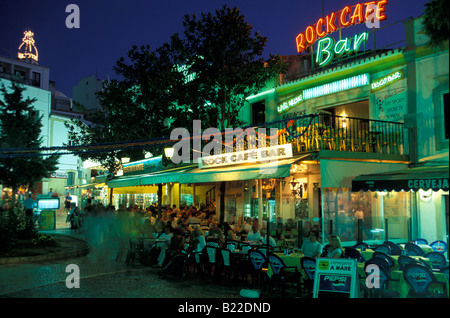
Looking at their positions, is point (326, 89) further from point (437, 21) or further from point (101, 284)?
point (101, 284)

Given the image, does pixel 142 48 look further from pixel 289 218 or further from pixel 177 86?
pixel 289 218

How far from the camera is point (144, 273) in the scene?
1140 cm

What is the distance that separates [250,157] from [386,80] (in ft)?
17.1

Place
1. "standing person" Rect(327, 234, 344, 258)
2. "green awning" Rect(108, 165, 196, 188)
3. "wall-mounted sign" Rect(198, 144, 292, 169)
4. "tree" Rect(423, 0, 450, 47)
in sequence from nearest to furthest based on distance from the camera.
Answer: "tree" Rect(423, 0, 450, 47) < "standing person" Rect(327, 234, 344, 258) < "wall-mounted sign" Rect(198, 144, 292, 169) < "green awning" Rect(108, 165, 196, 188)

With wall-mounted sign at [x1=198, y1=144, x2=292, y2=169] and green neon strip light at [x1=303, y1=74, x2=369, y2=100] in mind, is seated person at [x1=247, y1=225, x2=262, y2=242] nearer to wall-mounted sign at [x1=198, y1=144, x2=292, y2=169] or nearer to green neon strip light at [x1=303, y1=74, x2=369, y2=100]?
wall-mounted sign at [x1=198, y1=144, x2=292, y2=169]

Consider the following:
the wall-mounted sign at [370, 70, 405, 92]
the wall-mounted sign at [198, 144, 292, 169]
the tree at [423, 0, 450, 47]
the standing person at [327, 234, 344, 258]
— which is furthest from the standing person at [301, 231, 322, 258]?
the wall-mounted sign at [370, 70, 405, 92]

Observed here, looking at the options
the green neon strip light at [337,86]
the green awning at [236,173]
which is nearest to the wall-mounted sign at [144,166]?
the green awning at [236,173]

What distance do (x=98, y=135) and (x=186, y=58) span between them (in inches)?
318

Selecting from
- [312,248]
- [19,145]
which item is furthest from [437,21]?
[19,145]

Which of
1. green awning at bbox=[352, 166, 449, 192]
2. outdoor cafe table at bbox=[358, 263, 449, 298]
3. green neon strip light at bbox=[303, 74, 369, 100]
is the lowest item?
outdoor cafe table at bbox=[358, 263, 449, 298]

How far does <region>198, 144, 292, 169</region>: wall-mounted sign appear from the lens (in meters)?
12.0

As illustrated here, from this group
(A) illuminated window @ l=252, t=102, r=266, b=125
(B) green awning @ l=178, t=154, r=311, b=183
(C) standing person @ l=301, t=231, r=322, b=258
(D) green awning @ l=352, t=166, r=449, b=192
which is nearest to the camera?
(D) green awning @ l=352, t=166, r=449, b=192

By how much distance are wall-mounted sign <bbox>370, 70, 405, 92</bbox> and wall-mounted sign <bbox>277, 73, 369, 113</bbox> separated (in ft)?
1.12

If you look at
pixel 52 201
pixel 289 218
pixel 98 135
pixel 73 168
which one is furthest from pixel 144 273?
pixel 73 168
